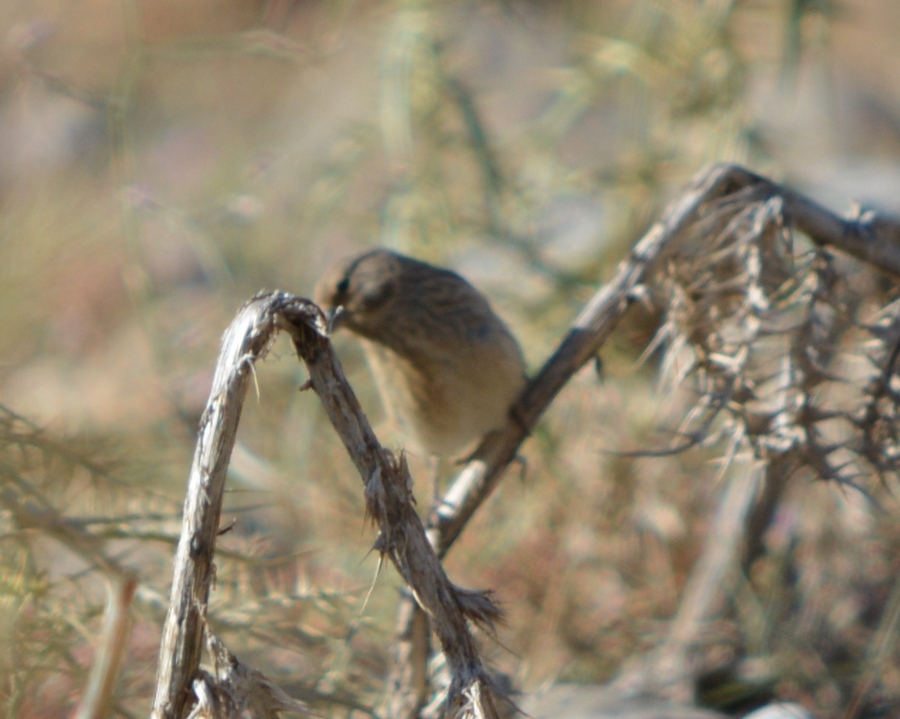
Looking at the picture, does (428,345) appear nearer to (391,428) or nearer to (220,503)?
(391,428)

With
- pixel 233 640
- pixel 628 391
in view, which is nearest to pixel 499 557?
pixel 628 391

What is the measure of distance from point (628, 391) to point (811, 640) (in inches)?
45.1

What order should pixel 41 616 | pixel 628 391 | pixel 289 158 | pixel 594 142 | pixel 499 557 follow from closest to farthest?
pixel 41 616, pixel 499 557, pixel 628 391, pixel 289 158, pixel 594 142

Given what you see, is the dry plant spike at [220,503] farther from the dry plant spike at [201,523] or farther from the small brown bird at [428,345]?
the small brown bird at [428,345]

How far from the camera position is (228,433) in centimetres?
153

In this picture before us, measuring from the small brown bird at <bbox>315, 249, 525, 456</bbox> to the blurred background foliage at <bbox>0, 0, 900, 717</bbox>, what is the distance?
368 millimetres

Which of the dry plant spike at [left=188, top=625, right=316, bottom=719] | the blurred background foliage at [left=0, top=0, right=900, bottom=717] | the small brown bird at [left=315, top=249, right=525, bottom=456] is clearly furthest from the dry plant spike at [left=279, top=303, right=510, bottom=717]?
the small brown bird at [left=315, top=249, right=525, bottom=456]

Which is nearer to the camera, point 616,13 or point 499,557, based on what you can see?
point 499,557

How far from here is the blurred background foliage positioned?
241 centimetres

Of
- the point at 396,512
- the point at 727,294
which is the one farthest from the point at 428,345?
the point at 396,512

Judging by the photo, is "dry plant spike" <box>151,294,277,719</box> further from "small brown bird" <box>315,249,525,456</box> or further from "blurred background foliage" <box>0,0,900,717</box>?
"small brown bird" <box>315,249,525,456</box>

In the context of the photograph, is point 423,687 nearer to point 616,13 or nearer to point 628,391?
point 628,391

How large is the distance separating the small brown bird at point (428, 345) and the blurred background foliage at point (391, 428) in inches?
14.5

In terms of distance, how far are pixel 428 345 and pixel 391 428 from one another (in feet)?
1.84
